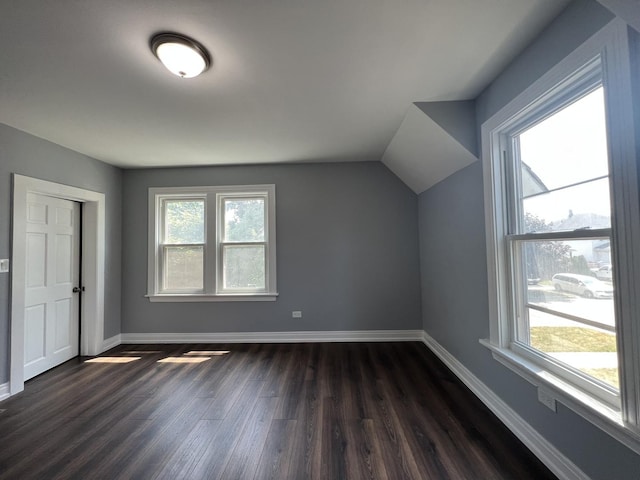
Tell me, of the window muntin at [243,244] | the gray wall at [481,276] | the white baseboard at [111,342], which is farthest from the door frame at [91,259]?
the gray wall at [481,276]

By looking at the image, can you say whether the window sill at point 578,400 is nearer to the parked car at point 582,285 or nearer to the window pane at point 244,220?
the parked car at point 582,285

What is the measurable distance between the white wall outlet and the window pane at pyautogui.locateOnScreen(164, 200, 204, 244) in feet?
12.6

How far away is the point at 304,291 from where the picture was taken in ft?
12.0

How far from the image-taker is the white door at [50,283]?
2697mm

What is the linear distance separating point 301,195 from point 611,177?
9.85ft

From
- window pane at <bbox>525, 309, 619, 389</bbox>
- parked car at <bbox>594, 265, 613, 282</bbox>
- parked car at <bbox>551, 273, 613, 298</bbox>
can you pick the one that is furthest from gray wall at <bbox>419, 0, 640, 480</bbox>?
parked car at <bbox>594, 265, 613, 282</bbox>

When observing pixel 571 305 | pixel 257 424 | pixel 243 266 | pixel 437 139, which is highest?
pixel 437 139

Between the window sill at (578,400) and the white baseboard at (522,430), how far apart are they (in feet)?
1.00

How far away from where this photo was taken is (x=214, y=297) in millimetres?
3625

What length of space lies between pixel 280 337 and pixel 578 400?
3.01 metres

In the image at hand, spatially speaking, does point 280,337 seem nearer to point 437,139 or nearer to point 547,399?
point 547,399

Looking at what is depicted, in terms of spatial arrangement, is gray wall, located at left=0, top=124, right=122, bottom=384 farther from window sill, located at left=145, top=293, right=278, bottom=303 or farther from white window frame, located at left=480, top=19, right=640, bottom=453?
white window frame, located at left=480, top=19, right=640, bottom=453

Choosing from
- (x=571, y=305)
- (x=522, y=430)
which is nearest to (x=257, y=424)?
(x=522, y=430)

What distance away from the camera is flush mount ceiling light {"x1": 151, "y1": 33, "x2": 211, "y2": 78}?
143 cm
